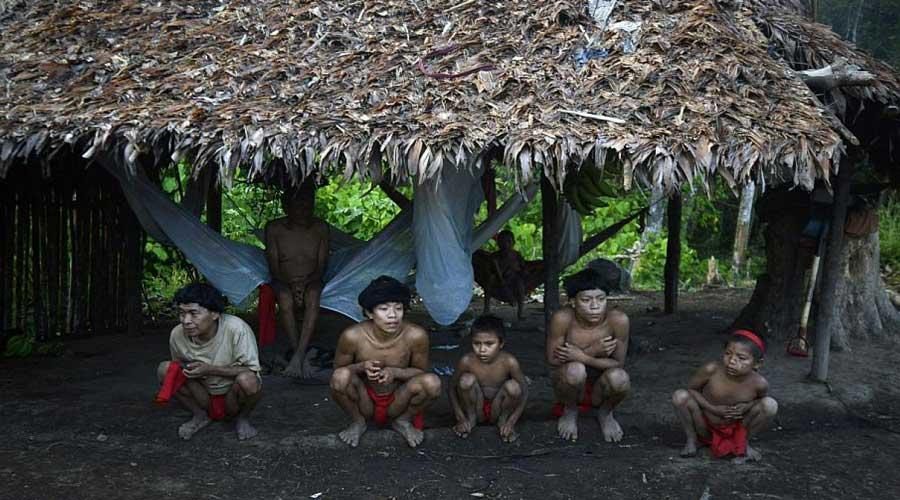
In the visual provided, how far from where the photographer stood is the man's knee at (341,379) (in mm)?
4045

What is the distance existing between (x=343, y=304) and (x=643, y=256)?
6387mm

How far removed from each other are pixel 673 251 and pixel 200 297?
4569mm

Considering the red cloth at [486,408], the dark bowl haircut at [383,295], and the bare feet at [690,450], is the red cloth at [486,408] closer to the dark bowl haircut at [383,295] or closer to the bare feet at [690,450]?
the dark bowl haircut at [383,295]

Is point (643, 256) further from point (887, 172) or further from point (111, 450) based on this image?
point (111, 450)

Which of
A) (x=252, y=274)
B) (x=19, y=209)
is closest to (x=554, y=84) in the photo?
(x=252, y=274)

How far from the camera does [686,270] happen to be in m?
11.1

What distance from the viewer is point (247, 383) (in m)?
4.11

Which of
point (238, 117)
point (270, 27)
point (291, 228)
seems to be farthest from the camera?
point (291, 228)

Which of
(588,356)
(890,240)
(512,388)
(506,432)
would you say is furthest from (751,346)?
(890,240)

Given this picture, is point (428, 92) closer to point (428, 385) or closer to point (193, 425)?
point (428, 385)

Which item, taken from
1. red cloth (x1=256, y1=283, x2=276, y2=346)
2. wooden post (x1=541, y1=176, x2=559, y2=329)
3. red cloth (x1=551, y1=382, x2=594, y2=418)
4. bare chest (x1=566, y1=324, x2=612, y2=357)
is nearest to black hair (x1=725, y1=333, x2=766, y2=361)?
bare chest (x1=566, y1=324, x2=612, y2=357)

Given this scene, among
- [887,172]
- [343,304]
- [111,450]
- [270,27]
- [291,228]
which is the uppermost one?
[270,27]

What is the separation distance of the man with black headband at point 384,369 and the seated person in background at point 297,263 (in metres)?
1.38

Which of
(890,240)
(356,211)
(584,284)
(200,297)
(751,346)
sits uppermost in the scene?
(356,211)
